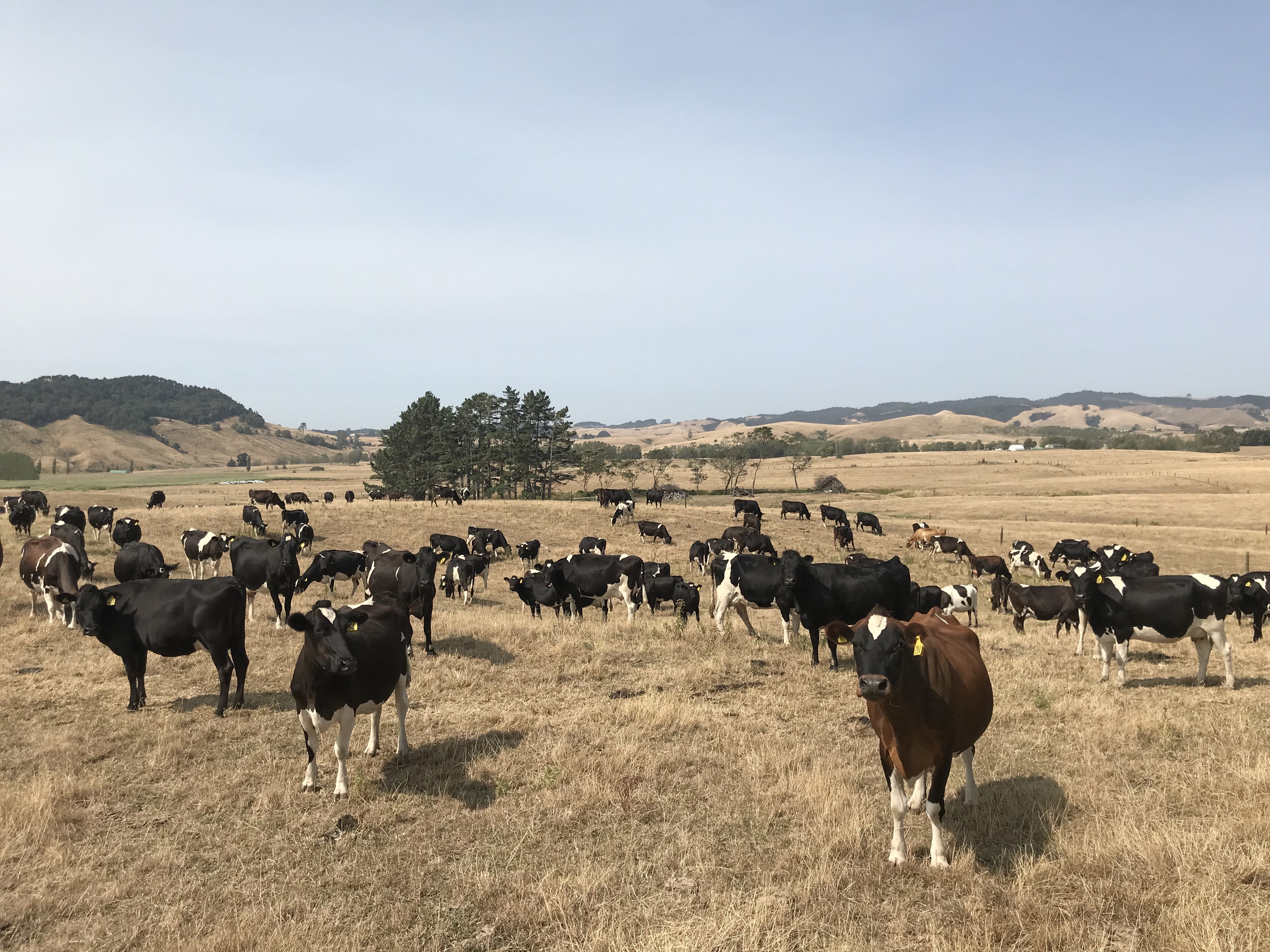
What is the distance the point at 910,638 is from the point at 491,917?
4.00 m

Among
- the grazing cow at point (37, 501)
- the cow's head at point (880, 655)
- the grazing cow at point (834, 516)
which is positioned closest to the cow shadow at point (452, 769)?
the cow's head at point (880, 655)

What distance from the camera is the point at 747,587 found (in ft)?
53.4

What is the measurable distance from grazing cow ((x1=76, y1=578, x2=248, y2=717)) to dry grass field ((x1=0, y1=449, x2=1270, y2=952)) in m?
0.71

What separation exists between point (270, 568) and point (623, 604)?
10568 millimetres

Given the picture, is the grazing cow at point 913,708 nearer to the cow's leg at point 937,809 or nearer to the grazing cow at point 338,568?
the cow's leg at point 937,809

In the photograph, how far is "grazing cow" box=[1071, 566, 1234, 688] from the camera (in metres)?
11.4

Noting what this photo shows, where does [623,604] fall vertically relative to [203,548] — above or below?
below

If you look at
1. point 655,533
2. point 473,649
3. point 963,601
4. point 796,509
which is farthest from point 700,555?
point 796,509

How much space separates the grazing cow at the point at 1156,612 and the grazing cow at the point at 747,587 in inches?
221

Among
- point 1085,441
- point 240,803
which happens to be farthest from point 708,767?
point 1085,441

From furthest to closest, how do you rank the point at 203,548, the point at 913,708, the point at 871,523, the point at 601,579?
the point at 871,523, the point at 203,548, the point at 601,579, the point at 913,708

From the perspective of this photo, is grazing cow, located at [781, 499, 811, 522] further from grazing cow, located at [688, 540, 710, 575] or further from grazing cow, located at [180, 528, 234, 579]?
grazing cow, located at [180, 528, 234, 579]

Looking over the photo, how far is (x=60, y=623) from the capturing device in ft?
50.1

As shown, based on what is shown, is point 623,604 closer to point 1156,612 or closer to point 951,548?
point 1156,612
